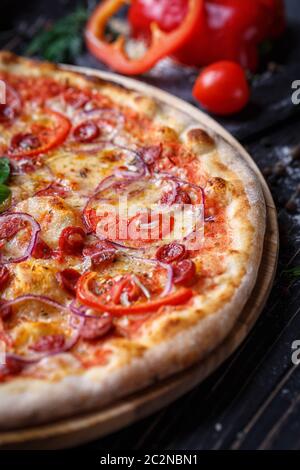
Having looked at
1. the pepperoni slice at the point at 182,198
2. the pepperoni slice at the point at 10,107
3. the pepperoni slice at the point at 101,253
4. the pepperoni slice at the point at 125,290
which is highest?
the pepperoni slice at the point at 10,107

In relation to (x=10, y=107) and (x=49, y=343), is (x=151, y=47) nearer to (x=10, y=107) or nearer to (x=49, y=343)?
(x=10, y=107)

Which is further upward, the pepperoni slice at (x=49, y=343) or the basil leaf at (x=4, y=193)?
the basil leaf at (x=4, y=193)

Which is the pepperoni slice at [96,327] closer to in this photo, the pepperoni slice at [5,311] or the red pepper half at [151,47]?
the pepperoni slice at [5,311]

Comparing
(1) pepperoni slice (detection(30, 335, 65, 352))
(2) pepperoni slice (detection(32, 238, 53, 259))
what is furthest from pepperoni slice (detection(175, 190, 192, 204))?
(1) pepperoni slice (detection(30, 335, 65, 352))

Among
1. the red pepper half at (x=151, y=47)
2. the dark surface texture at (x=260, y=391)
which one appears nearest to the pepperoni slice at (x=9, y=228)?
the dark surface texture at (x=260, y=391)

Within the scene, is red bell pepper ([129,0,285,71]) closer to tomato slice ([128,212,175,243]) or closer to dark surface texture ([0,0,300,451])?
dark surface texture ([0,0,300,451])

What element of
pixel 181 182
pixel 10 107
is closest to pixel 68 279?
pixel 181 182

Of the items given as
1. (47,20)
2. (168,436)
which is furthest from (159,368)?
(47,20)
